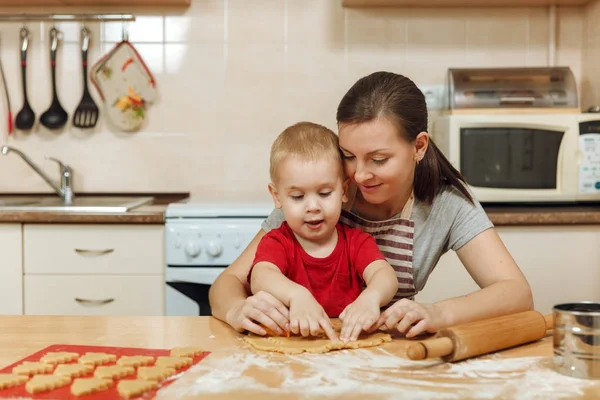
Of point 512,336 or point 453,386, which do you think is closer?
point 453,386

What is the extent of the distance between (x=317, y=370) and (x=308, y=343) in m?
0.15

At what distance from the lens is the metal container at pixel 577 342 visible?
99cm

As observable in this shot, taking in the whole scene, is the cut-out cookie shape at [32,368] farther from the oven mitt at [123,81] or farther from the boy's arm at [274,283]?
the oven mitt at [123,81]

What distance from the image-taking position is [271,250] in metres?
1.39

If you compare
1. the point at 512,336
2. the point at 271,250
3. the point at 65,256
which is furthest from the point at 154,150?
the point at 512,336

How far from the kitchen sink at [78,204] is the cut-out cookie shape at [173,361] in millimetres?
1525

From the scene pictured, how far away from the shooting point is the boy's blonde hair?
1.38 meters

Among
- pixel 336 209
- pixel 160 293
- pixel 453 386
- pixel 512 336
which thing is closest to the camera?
pixel 453 386

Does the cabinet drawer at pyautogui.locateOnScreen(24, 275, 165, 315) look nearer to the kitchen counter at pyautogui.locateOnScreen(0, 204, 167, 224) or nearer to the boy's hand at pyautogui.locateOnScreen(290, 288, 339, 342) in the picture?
the kitchen counter at pyautogui.locateOnScreen(0, 204, 167, 224)

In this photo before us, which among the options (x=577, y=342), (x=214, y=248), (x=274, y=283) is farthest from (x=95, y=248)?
(x=577, y=342)

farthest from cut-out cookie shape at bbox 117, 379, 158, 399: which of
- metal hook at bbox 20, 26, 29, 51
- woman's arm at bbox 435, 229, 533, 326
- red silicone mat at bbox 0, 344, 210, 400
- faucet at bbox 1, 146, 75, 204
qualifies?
metal hook at bbox 20, 26, 29, 51

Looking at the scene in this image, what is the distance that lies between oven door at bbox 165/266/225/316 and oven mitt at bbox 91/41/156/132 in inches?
31.6

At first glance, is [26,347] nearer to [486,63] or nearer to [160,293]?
[160,293]

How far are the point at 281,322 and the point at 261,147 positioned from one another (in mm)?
1910
